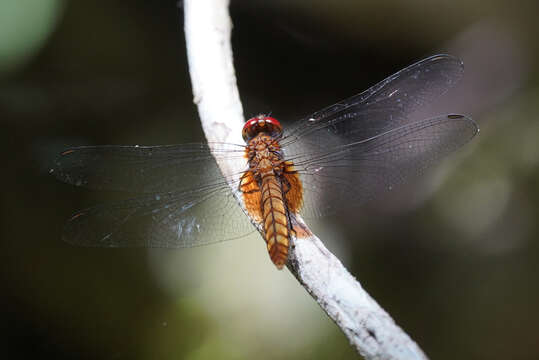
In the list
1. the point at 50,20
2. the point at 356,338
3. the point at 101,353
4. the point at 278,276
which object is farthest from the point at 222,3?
the point at 101,353

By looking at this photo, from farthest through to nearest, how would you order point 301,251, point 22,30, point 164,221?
1. point 22,30
2. point 164,221
3. point 301,251

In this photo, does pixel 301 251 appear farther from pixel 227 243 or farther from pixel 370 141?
pixel 227 243

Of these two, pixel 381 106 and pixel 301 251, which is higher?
pixel 381 106

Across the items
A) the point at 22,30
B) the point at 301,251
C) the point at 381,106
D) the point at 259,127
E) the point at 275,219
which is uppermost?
the point at 22,30

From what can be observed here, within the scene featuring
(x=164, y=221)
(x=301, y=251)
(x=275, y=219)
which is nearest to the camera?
(x=301, y=251)

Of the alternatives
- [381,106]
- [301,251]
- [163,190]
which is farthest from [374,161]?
[163,190]

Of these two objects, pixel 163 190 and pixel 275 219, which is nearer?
pixel 275 219
